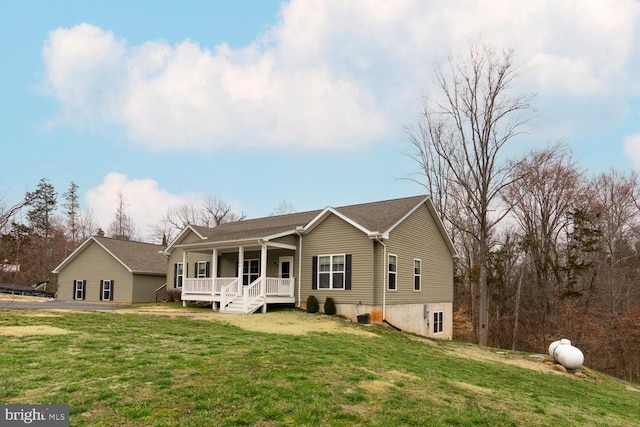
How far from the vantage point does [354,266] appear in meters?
18.9

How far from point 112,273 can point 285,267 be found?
14051 mm

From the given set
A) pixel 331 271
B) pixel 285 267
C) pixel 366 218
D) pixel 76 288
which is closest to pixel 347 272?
pixel 331 271

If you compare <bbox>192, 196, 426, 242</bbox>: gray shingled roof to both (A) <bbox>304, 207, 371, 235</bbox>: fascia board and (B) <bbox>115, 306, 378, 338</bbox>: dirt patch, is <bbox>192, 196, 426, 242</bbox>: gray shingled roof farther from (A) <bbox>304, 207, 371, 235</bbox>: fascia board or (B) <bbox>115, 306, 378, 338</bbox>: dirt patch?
(B) <bbox>115, 306, 378, 338</bbox>: dirt patch

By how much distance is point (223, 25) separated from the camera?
53.0 feet

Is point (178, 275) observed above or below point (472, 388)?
above

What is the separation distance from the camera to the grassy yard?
5.77 metres

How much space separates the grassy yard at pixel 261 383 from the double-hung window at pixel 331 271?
20.6 ft

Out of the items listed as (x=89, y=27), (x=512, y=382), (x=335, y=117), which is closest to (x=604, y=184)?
(x=335, y=117)

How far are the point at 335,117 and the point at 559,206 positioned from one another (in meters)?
18.3

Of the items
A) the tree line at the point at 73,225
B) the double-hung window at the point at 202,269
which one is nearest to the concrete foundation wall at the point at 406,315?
the double-hung window at the point at 202,269

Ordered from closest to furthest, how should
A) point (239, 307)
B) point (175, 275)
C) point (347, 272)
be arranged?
point (347, 272)
point (239, 307)
point (175, 275)

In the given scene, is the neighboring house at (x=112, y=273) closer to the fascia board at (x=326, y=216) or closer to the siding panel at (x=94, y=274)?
the siding panel at (x=94, y=274)

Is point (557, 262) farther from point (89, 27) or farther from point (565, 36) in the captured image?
point (89, 27)

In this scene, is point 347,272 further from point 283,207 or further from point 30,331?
point 283,207
